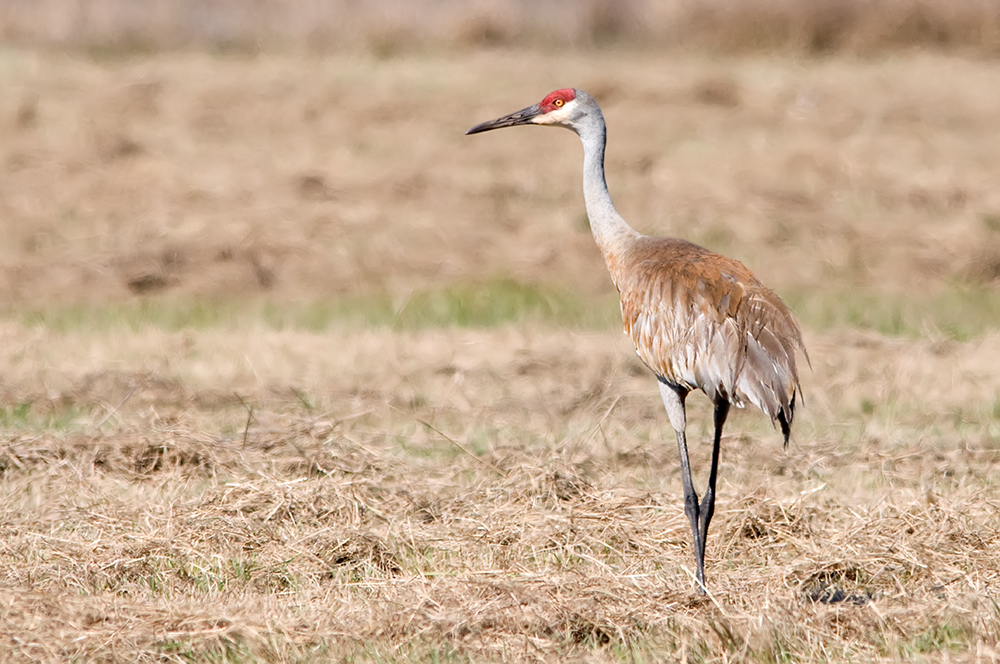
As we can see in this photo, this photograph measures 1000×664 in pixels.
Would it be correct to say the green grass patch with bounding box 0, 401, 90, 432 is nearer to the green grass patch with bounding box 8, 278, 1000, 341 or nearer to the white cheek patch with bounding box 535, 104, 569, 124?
the green grass patch with bounding box 8, 278, 1000, 341

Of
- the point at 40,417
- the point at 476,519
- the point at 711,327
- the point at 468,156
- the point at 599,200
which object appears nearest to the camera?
the point at 711,327

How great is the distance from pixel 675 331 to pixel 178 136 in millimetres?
10146

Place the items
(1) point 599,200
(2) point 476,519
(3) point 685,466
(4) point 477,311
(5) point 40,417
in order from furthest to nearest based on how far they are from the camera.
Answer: (4) point 477,311
(5) point 40,417
(1) point 599,200
(2) point 476,519
(3) point 685,466

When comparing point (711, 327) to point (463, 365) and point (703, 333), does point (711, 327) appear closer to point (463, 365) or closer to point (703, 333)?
point (703, 333)

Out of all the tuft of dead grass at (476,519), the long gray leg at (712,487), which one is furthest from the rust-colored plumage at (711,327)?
the tuft of dead grass at (476,519)

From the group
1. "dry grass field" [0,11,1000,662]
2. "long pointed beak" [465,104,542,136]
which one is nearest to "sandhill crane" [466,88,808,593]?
"dry grass field" [0,11,1000,662]

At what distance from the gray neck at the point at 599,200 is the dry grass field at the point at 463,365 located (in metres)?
0.99

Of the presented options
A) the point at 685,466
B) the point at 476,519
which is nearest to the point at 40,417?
the point at 476,519

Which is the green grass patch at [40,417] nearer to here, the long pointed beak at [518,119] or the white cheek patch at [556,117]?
the long pointed beak at [518,119]

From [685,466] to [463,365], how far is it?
136 inches

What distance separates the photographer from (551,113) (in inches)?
250

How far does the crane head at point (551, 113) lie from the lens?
630 cm

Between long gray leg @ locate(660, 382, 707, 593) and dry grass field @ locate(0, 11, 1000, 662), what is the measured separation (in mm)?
162

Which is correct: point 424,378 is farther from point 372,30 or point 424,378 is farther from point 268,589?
point 372,30
